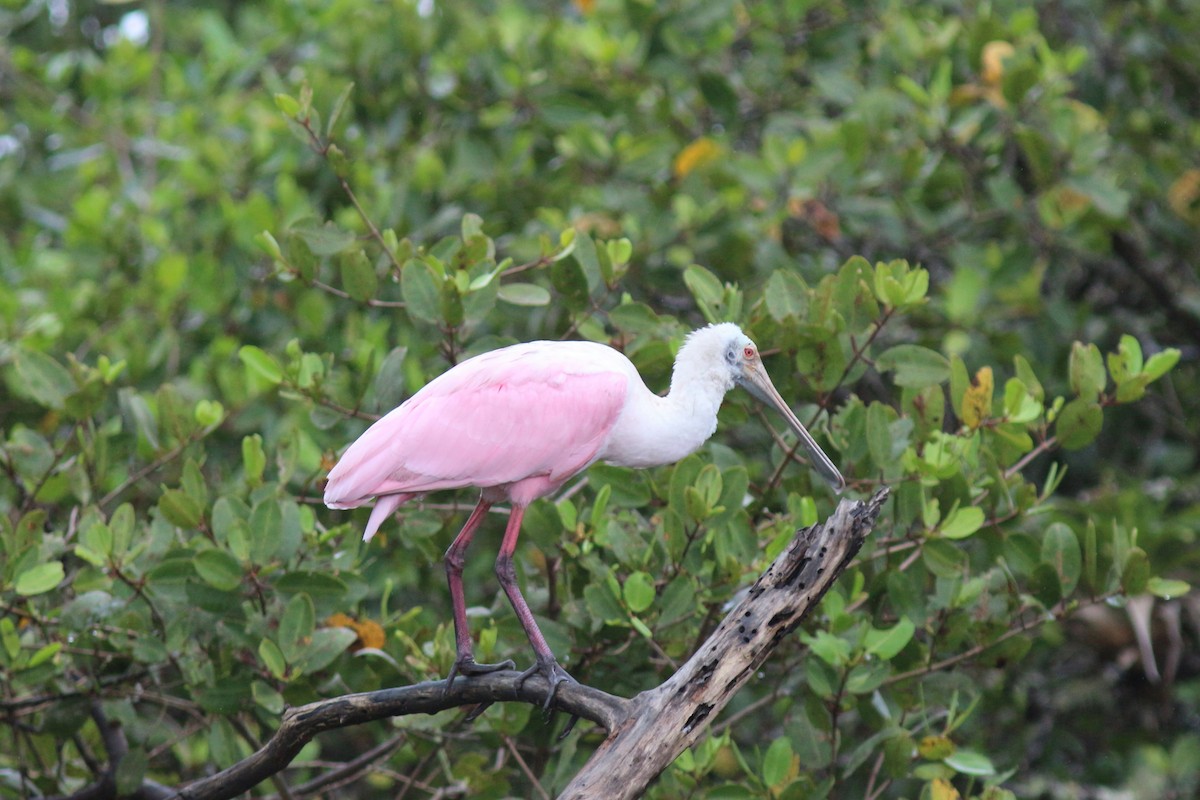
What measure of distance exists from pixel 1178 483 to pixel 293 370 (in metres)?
4.87

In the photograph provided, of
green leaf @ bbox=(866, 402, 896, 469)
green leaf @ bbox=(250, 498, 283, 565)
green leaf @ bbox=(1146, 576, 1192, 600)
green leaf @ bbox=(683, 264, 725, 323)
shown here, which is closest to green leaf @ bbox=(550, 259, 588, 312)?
green leaf @ bbox=(683, 264, 725, 323)

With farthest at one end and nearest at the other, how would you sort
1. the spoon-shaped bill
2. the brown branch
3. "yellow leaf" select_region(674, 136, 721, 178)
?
1. "yellow leaf" select_region(674, 136, 721, 178)
2. the spoon-shaped bill
3. the brown branch

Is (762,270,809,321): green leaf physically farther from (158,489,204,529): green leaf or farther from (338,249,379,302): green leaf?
(158,489,204,529): green leaf

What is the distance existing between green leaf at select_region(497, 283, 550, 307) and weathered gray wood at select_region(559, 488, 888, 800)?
74.7 inches

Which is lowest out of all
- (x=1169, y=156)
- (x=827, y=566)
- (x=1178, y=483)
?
(x=1178, y=483)

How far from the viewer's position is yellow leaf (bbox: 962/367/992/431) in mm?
4766

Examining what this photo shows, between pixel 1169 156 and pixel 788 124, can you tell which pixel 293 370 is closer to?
pixel 788 124

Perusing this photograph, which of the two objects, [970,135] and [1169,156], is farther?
[1169,156]

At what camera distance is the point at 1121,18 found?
8.84m

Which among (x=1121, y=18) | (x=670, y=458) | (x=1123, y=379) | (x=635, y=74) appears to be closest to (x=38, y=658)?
(x=670, y=458)

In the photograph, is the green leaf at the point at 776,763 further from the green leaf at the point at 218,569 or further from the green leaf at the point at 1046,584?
the green leaf at the point at 218,569

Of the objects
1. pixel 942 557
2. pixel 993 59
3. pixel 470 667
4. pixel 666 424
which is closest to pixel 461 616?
pixel 470 667

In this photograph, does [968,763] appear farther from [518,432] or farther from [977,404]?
[518,432]

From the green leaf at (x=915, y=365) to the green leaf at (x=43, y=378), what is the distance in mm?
3075
